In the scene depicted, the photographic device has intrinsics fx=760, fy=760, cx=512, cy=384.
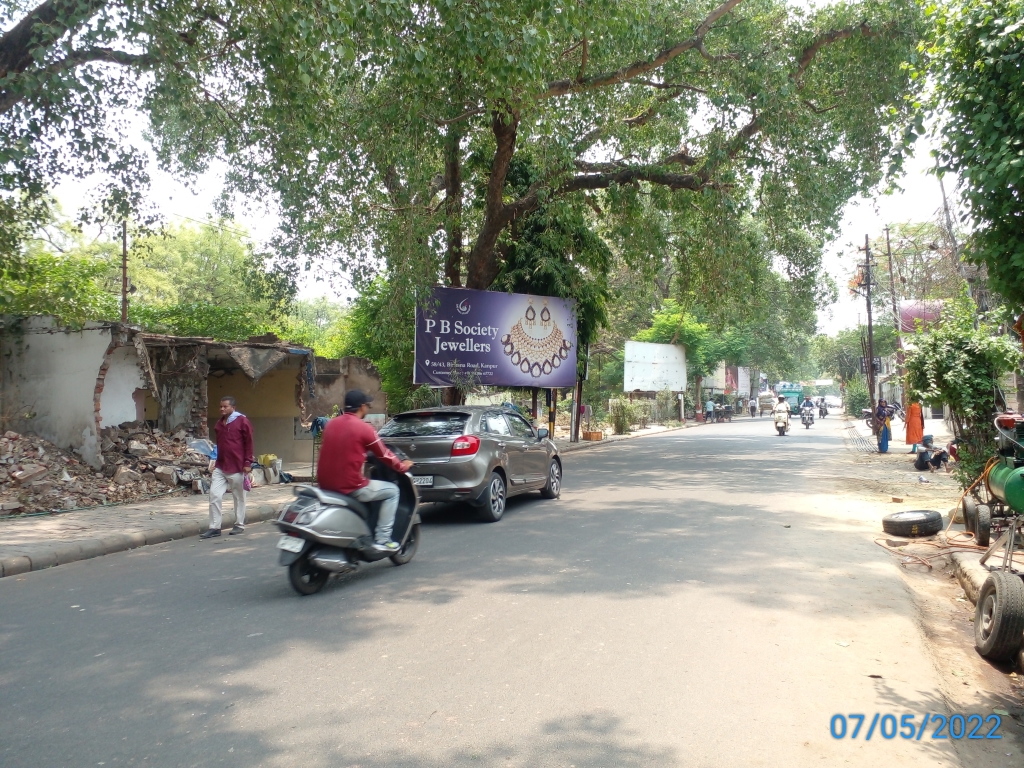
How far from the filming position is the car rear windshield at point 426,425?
Answer: 10141 mm

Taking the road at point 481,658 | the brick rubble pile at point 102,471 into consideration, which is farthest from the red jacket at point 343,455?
the brick rubble pile at point 102,471

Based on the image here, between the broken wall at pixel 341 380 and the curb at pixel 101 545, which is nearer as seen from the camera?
the curb at pixel 101 545

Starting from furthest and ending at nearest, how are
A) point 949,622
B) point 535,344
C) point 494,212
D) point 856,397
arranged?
1. point 856,397
2. point 535,344
3. point 494,212
4. point 949,622

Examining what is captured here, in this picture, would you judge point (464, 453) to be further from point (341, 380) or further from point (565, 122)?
point (341, 380)

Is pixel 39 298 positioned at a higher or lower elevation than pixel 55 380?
higher

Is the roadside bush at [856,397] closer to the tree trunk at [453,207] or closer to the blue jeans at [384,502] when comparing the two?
the tree trunk at [453,207]

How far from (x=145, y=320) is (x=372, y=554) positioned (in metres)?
23.9

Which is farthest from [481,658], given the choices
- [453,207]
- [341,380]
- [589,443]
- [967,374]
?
[589,443]

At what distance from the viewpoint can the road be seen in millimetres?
3588

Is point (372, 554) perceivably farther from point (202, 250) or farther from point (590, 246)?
point (202, 250)

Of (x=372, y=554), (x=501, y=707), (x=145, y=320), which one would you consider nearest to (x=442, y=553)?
(x=372, y=554)

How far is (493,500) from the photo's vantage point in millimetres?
10203

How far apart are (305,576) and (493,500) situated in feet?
13.4

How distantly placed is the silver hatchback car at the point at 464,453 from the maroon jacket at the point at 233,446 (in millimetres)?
1765
